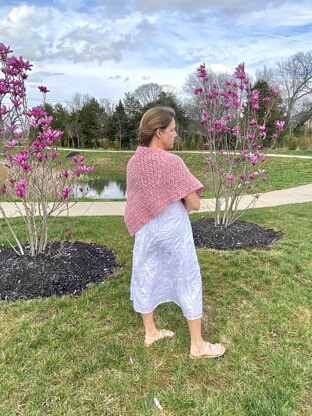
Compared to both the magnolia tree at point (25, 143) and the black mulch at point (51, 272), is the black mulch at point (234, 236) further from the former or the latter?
the magnolia tree at point (25, 143)

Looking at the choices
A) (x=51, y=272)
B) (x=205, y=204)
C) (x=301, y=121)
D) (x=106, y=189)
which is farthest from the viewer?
(x=301, y=121)

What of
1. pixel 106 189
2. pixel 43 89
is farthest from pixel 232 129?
pixel 106 189

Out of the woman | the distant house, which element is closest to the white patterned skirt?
the woman

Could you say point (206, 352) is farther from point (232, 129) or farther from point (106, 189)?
point (106, 189)

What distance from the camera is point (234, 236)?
4.79 m

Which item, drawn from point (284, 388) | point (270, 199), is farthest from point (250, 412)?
point (270, 199)

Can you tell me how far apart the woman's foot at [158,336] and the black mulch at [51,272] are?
0.98 meters

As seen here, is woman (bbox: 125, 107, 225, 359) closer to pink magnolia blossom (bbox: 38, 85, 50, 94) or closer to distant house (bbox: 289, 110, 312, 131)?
pink magnolia blossom (bbox: 38, 85, 50, 94)

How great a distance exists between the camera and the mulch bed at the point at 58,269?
10.6ft

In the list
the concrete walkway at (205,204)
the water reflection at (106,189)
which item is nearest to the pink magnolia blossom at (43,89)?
the concrete walkway at (205,204)

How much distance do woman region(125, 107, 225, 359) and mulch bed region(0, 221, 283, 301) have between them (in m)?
1.08

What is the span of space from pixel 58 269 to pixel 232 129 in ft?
9.91

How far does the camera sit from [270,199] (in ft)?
27.2

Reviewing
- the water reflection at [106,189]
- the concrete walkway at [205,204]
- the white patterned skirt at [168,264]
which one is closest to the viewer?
the white patterned skirt at [168,264]
